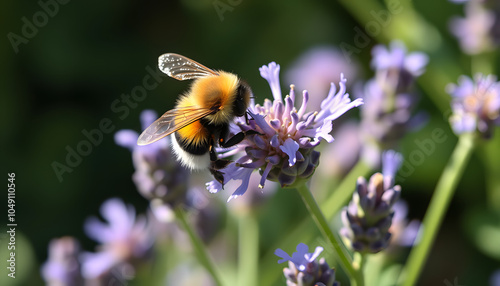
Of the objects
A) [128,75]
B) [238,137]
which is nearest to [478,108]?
[238,137]

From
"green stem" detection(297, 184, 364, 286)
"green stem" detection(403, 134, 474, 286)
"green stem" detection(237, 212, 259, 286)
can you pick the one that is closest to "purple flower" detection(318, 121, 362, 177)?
"green stem" detection(237, 212, 259, 286)

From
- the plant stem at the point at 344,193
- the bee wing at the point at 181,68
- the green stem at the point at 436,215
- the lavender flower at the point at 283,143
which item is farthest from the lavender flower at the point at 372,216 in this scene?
the plant stem at the point at 344,193

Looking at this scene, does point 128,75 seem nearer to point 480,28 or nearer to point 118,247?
point 118,247

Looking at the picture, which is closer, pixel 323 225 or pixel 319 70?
pixel 323 225

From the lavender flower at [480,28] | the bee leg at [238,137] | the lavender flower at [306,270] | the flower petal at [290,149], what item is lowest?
the lavender flower at [480,28]

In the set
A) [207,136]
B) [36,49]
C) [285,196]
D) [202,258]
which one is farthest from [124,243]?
[36,49]

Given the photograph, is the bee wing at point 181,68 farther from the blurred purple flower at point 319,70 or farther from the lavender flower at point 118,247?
the blurred purple flower at point 319,70
